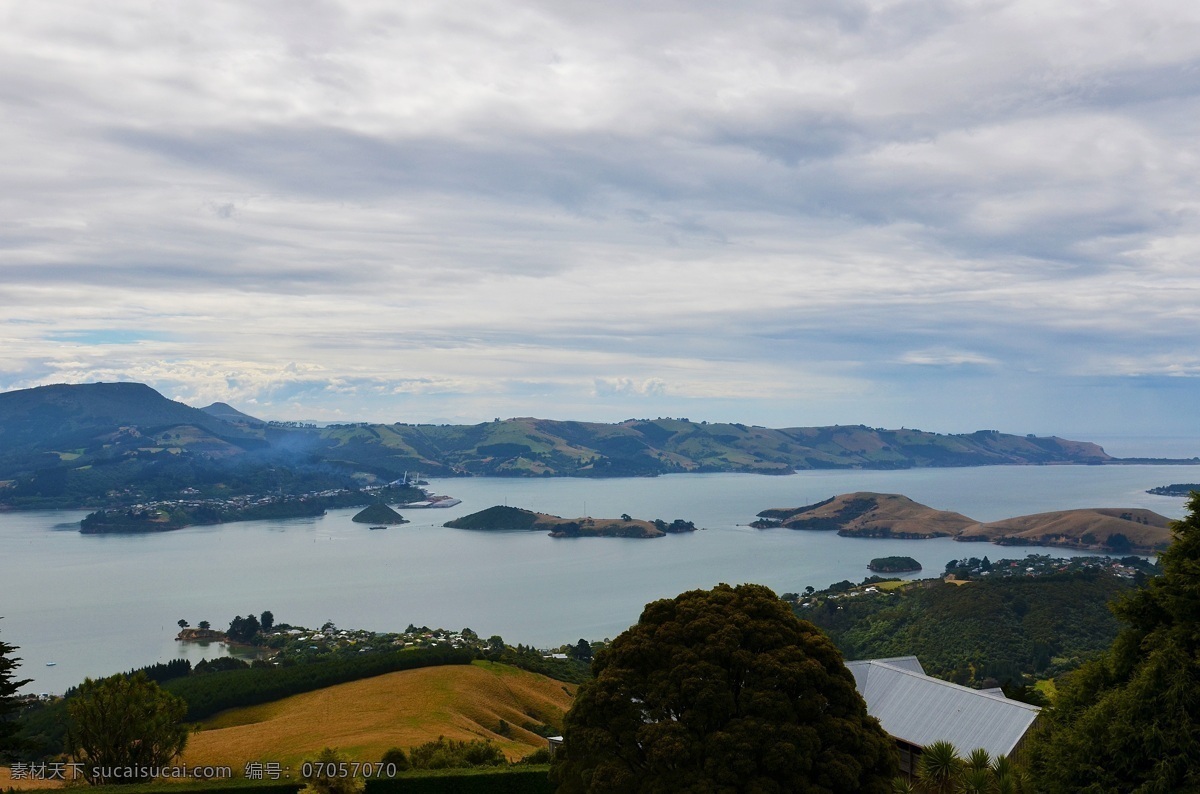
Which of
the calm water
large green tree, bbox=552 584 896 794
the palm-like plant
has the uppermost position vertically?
large green tree, bbox=552 584 896 794

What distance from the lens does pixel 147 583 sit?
108 m

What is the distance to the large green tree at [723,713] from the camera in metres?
12.4

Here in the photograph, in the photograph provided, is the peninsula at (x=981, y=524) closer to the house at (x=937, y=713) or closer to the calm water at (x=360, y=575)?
the calm water at (x=360, y=575)

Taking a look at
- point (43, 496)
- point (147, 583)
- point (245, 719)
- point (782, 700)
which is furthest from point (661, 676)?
point (43, 496)

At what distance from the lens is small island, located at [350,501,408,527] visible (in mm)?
171300

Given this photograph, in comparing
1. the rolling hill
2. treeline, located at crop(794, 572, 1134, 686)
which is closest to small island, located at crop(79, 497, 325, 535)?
the rolling hill

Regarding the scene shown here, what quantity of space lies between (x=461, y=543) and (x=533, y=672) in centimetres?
10183

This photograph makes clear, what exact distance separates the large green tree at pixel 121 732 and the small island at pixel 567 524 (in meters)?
134

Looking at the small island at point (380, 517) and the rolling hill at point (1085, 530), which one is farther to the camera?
the small island at point (380, 517)

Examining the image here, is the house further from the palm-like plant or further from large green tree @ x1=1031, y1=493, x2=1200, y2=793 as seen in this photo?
large green tree @ x1=1031, y1=493, x2=1200, y2=793

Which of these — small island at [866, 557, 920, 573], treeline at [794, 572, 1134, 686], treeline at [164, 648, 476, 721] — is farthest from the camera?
small island at [866, 557, 920, 573]

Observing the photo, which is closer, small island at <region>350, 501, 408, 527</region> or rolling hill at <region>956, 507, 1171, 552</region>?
rolling hill at <region>956, 507, 1171, 552</region>

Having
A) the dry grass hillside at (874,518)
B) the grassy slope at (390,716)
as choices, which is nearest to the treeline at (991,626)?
the grassy slope at (390,716)

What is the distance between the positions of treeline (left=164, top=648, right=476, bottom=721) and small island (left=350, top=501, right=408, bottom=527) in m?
129
